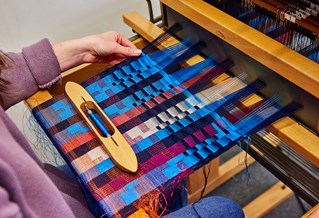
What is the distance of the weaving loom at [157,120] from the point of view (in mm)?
724

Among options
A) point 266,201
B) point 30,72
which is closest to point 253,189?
point 266,201

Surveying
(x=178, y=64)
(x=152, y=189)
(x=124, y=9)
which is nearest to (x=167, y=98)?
(x=178, y=64)

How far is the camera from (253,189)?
1671 millimetres

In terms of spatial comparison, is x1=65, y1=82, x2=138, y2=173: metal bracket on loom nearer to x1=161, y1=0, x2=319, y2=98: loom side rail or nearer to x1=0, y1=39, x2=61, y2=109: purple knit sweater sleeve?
x1=0, y1=39, x2=61, y2=109: purple knit sweater sleeve

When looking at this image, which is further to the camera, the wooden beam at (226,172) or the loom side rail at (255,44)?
the wooden beam at (226,172)

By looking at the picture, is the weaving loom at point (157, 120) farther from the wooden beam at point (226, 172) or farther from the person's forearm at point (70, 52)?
the wooden beam at point (226, 172)

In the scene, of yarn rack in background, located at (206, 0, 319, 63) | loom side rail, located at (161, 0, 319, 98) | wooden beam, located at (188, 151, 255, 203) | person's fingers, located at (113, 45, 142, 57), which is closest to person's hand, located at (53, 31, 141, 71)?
person's fingers, located at (113, 45, 142, 57)

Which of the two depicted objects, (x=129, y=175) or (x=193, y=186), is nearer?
(x=129, y=175)

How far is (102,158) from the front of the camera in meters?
0.77

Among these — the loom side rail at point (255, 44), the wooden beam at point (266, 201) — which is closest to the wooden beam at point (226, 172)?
the wooden beam at point (266, 201)

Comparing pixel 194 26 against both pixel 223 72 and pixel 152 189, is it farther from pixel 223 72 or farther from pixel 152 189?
pixel 152 189

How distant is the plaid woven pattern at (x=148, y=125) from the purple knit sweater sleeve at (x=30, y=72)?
0.06m

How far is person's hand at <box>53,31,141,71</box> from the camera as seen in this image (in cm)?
98

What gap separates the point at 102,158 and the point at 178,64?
322 mm
